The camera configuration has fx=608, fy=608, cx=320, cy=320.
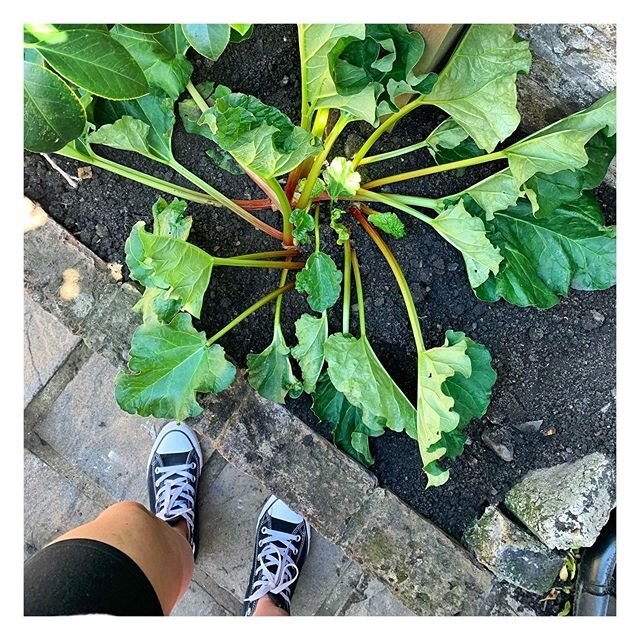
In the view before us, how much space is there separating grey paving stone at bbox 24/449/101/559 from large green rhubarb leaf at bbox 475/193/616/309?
1330mm

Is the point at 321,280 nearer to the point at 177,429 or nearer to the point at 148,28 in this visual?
the point at 148,28

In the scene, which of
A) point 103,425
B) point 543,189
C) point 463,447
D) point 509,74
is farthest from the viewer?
point 103,425

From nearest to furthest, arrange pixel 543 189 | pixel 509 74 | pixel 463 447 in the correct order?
pixel 509 74, pixel 543 189, pixel 463 447

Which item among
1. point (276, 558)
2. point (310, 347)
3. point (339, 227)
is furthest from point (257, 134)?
point (276, 558)

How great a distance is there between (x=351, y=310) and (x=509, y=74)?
64cm

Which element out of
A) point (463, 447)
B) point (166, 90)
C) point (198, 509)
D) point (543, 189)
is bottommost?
point (198, 509)

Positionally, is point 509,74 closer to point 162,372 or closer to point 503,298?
point 503,298

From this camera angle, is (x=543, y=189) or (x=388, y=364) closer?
(x=543, y=189)

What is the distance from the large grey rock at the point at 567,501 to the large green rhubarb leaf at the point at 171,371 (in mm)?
776

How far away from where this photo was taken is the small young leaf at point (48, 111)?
3.33 feet

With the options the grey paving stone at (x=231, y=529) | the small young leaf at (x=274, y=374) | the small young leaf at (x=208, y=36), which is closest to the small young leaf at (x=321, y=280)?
the small young leaf at (x=274, y=374)

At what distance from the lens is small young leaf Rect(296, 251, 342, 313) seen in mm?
1354

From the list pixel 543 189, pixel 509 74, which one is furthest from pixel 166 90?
pixel 543 189

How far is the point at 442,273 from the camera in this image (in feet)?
5.01
